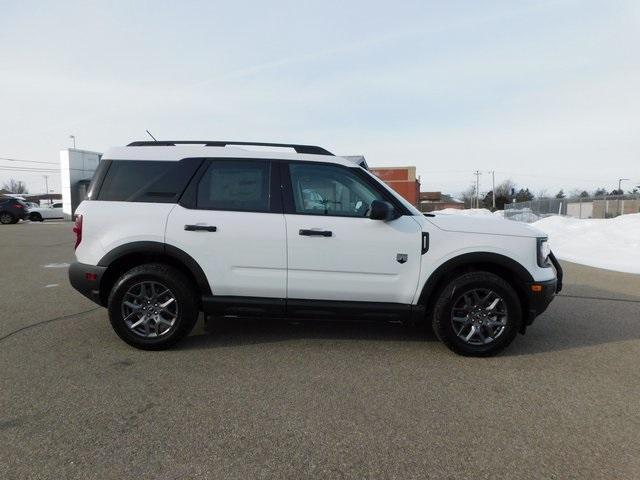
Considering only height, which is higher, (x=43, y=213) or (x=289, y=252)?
(x=289, y=252)

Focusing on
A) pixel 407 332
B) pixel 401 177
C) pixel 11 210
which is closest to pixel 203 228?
pixel 407 332

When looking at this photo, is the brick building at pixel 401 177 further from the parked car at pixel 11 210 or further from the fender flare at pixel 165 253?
the fender flare at pixel 165 253

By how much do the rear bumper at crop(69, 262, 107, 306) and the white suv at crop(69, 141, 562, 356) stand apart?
1 cm

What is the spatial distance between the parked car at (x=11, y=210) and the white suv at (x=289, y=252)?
2805 centimetres

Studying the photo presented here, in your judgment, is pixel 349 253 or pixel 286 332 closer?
pixel 349 253

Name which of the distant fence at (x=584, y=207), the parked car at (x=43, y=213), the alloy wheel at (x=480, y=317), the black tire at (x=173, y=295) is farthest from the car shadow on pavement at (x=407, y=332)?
the parked car at (x=43, y=213)

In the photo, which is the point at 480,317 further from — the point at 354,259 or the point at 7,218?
the point at 7,218

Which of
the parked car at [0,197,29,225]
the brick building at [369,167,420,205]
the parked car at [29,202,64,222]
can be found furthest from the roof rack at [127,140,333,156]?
the brick building at [369,167,420,205]

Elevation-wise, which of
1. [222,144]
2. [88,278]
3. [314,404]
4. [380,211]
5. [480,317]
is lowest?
[314,404]

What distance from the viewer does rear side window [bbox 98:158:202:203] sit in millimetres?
4375

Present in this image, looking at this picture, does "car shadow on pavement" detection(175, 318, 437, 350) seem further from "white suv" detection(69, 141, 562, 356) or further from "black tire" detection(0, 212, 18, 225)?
"black tire" detection(0, 212, 18, 225)

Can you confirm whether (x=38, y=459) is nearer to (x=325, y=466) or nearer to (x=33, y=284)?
(x=325, y=466)

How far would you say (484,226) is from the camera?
4305 mm

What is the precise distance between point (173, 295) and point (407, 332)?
2522 mm
